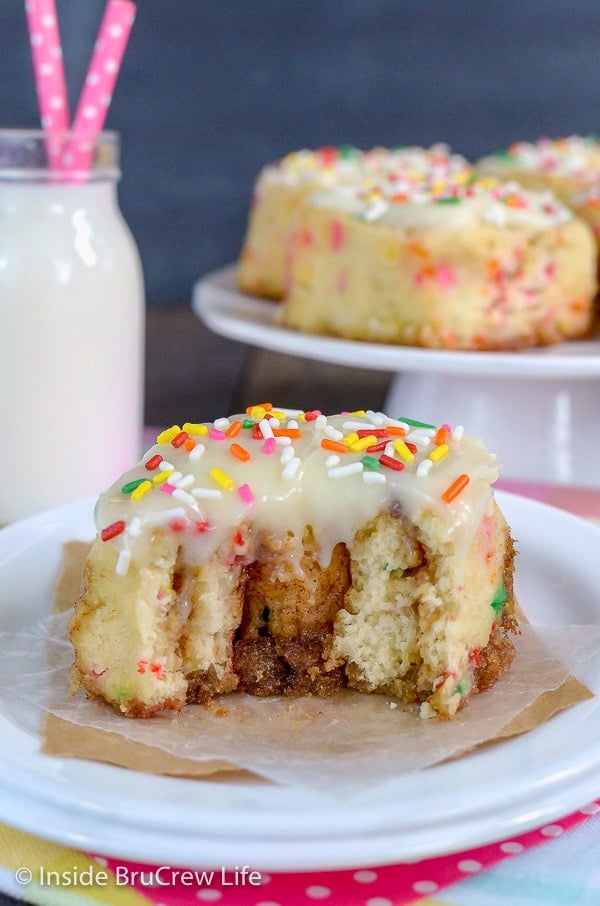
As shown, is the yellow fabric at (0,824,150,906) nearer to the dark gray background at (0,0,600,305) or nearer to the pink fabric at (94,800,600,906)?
the pink fabric at (94,800,600,906)

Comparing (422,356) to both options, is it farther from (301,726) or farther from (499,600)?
(301,726)

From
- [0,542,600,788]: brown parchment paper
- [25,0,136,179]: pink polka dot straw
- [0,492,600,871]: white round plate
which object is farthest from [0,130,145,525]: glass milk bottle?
[0,492,600,871]: white round plate

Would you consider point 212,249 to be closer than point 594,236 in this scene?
No

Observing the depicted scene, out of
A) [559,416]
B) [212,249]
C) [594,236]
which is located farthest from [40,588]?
[212,249]

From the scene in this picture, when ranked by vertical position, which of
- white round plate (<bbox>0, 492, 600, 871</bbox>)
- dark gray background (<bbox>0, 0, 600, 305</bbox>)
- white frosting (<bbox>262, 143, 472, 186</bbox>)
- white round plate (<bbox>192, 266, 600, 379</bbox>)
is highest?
dark gray background (<bbox>0, 0, 600, 305</bbox>)

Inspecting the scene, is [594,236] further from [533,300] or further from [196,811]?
[196,811]

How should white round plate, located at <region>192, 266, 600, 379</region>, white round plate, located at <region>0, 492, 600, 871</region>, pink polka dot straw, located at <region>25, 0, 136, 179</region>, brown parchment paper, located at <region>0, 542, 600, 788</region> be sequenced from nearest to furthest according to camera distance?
1. white round plate, located at <region>0, 492, 600, 871</region>
2. brown parchment paper, located at <region>0, 542, 600, 788</region>
3. pink polka dot straw, located at <region>25, 0, 136, 179</region>
4. white round plate, located at <region>192, 266, 600, 379</region>

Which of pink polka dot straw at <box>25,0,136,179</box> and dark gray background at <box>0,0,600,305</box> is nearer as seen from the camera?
pink polka dot straw at <box>25,0,136,179</box>

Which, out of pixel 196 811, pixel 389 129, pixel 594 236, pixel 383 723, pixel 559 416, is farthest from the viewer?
pixel 389 129
